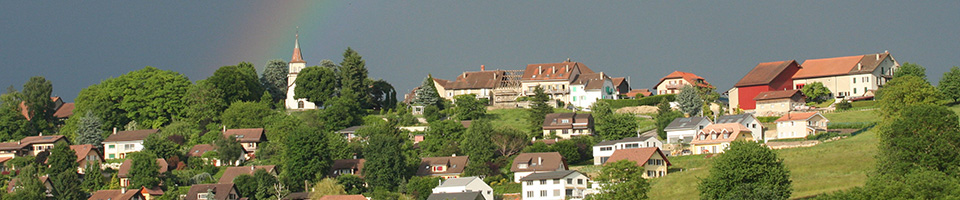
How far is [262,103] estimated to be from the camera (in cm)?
10519

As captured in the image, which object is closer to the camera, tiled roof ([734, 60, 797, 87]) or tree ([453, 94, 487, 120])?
tree ([453, 94, 487, 120])

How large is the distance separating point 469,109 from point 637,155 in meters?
25.3

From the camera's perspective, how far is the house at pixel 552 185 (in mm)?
76812

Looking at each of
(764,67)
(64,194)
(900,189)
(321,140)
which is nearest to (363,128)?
(321,140)

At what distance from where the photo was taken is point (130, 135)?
9800 cm

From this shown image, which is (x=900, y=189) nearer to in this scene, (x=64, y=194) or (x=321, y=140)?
(x=321, y=140)

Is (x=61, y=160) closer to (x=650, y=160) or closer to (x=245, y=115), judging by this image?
(x=245, y=115)

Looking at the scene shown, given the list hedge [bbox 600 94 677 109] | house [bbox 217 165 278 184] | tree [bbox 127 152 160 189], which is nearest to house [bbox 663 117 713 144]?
hedge [bbox 600 94 677 109]

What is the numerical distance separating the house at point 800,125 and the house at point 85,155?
46.4m

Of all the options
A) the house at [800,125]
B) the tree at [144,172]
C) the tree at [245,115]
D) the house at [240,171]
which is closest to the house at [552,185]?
the house at [800,125]

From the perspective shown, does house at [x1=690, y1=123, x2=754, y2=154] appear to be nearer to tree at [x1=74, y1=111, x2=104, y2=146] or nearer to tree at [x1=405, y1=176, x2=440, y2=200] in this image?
tree at [x1=405, y1=176, x2=440, y2=200]

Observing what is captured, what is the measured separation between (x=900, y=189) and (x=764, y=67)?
58.0 meters

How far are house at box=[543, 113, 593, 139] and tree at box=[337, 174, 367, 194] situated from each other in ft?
62.5

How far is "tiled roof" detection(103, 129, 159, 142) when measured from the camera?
9719 centimetres
